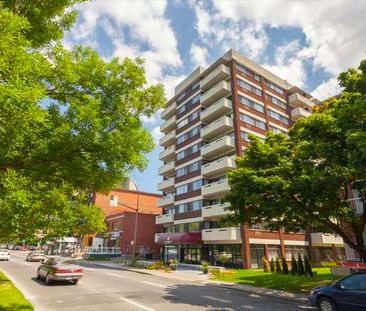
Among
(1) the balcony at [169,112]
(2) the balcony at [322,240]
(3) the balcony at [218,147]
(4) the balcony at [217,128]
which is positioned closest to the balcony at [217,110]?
(4) the balcony at [217,128]

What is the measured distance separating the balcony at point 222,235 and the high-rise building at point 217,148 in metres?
0.11

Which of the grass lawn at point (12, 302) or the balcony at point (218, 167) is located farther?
the balcony at point (218, 167)

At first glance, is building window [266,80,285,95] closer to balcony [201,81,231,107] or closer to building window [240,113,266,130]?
building window [240,113,266,130]

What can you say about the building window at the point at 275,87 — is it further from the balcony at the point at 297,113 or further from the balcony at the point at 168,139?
the balcony at the point at 168,139

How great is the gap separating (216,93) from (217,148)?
8253 millimetres

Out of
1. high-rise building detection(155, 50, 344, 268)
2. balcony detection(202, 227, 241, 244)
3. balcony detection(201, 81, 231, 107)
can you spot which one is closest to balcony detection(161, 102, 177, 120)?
high-rise building detection(155, 50, 344, 268)

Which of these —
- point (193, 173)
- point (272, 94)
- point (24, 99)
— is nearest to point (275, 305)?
point (24, 99)

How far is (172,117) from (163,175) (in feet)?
34.1

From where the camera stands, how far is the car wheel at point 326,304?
10359 mm

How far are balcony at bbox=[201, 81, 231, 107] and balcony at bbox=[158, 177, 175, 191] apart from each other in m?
13.1

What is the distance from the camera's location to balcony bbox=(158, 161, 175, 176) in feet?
160

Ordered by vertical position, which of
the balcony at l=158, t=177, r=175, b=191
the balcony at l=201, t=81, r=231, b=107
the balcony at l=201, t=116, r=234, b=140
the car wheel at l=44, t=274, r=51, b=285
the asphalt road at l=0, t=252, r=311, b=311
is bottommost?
the asphalt road at l=0, t=252, r=311, b=311

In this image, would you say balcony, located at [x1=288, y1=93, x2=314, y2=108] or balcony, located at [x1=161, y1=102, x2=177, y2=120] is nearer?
balcony, located at [x1=288, y1=93, x2=314, y2=108]

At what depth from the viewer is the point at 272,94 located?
152 feet
